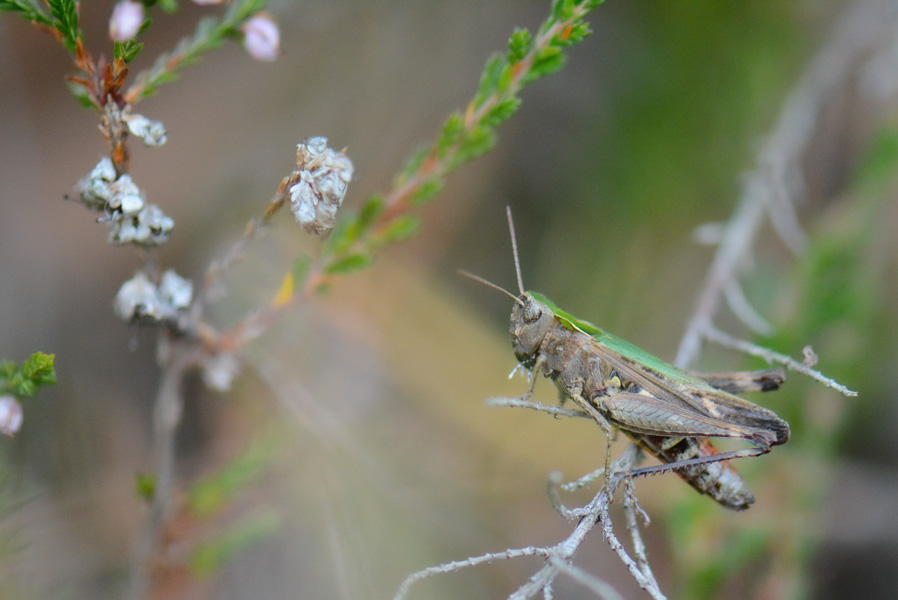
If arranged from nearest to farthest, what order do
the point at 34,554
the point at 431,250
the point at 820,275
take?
the point at 34,554 < the point at 820,275 < the point at 431,250

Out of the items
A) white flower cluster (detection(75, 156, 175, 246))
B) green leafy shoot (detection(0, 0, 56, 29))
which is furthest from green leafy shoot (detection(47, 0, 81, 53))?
white flower cluster (detection(75, 156, 175, 246))

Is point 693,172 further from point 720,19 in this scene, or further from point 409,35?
point 409,35

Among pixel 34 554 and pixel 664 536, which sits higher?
pixel 34 554

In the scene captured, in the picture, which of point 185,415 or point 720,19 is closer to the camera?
point 185,415

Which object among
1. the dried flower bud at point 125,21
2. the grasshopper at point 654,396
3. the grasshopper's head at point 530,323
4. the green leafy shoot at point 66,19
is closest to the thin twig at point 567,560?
the grasshopper at point 654,396

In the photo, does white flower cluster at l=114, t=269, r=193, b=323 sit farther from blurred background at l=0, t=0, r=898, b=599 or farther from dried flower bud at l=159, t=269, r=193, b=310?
blurred background at l=0, t=0, r=898, b=599

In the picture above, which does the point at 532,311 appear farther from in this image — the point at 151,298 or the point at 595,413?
the point at 151,298

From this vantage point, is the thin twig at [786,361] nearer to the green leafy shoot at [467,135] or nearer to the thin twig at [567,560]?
the thin twig at [567,560]

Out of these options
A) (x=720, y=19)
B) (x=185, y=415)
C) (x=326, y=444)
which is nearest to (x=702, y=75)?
(x=720, y=19)
